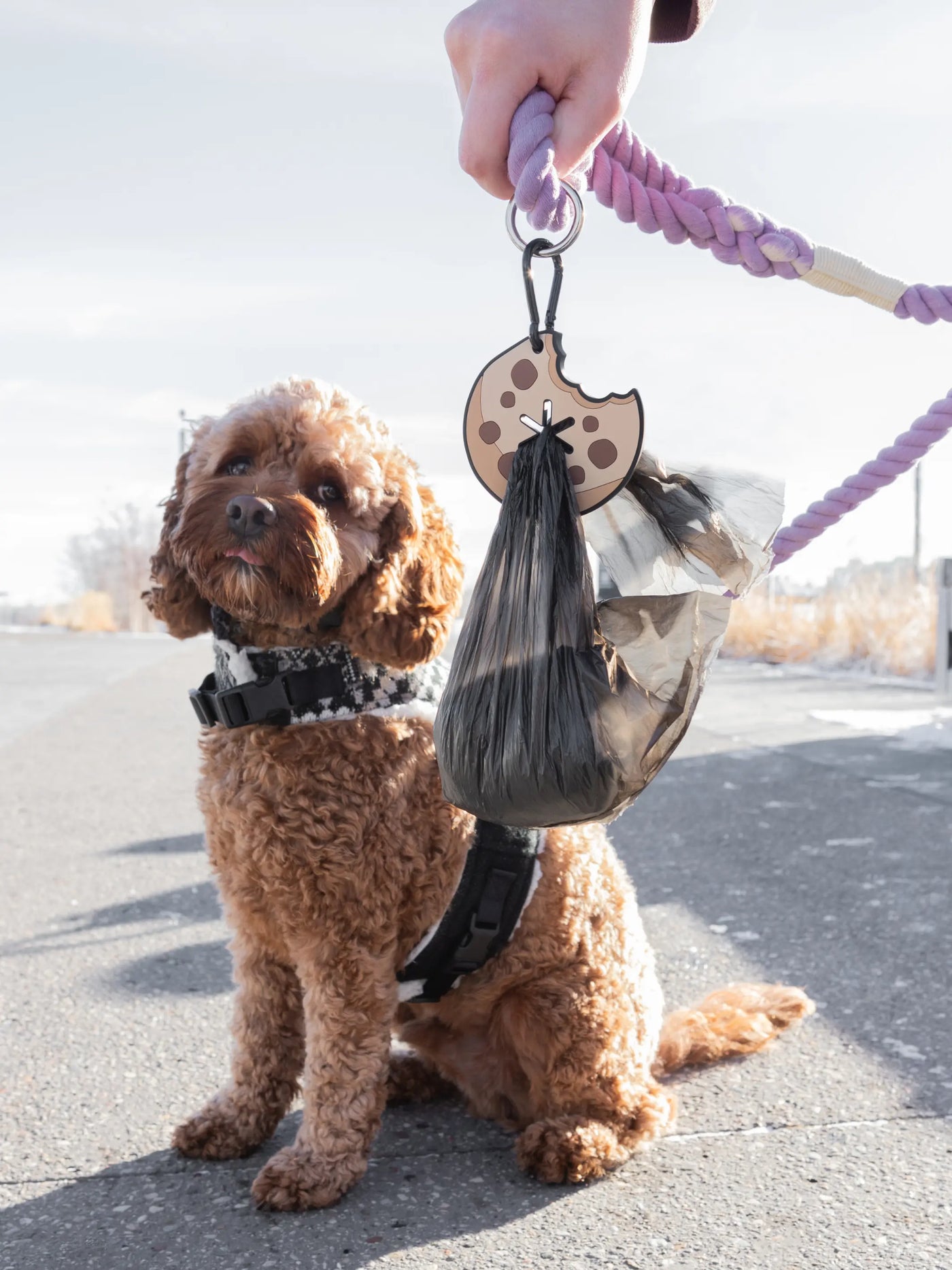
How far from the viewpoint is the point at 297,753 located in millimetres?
2176

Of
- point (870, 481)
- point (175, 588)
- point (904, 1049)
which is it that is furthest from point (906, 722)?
point (175, 588)

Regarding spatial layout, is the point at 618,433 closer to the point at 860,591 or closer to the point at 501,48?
the point at 501,48

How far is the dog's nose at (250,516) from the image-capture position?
205cm

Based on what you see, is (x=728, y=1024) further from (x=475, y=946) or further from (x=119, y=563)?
(x=119, y=563)

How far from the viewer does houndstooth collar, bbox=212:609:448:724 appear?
222cm

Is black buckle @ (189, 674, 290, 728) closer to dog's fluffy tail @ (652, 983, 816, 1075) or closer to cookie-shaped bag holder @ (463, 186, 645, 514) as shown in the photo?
cookie-shaped bag holder @ (463, 186, 645, 514)

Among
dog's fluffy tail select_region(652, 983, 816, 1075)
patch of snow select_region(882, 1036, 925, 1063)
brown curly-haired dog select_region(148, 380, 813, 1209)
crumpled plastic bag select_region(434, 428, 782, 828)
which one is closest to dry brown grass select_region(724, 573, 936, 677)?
patch of snow select_region(882, 1036, 925, 1063)

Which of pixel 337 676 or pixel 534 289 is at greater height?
pixel 534 289

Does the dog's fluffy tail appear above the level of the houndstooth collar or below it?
below

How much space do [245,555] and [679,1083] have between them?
166 centimetres

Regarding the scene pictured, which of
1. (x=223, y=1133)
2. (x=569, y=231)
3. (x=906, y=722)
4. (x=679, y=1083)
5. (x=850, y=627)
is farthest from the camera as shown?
(x=850, y=627)

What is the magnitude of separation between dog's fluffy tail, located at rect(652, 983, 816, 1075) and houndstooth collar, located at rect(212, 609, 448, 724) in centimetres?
105

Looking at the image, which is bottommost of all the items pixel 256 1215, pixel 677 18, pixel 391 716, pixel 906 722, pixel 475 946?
pixel 256 1215

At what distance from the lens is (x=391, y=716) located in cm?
225
